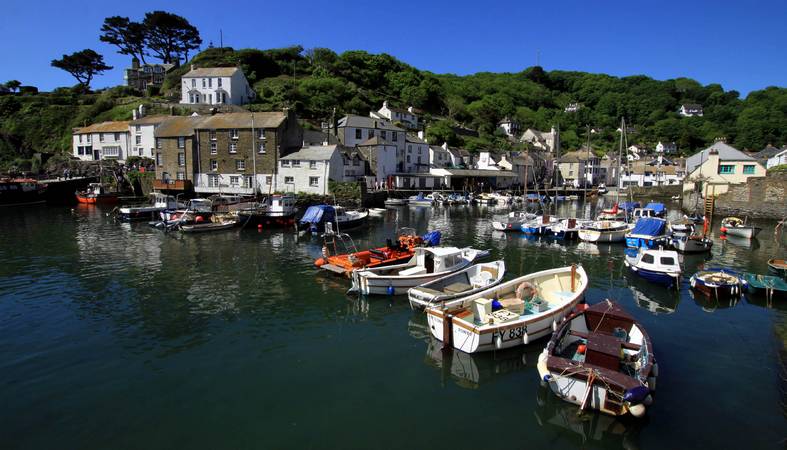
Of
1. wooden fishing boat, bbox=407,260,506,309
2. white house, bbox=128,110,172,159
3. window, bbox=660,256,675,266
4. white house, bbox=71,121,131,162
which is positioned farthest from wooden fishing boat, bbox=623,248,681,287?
white house, bbox=71,121,131,162

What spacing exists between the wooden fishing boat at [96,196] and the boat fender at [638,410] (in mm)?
71808

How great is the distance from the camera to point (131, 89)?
103000 mm

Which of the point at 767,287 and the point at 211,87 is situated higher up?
the point at 211,87

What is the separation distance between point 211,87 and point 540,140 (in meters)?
102

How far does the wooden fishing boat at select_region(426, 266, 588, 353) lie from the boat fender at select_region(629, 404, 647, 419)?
4.62m

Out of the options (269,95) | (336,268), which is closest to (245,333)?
(336,268)

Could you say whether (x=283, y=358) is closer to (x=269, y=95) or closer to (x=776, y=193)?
(x=776, y=193)

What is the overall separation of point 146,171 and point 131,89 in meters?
46.8

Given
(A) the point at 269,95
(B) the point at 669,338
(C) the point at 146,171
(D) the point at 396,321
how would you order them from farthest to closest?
1. (A) the point at 269,95
2. (C) the point at 146,171
3. (D) the point at 396,321
4. (B) the point at 669,338

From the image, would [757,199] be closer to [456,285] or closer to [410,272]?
[410,272]

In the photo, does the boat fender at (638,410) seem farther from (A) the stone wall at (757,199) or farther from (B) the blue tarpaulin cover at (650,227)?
(A) the stone wall at (757,199)

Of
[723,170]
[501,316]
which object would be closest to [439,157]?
[723,170]

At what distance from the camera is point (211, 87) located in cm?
8750

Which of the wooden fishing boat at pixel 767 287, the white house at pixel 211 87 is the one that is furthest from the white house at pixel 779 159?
the white house at pixel 211 87
